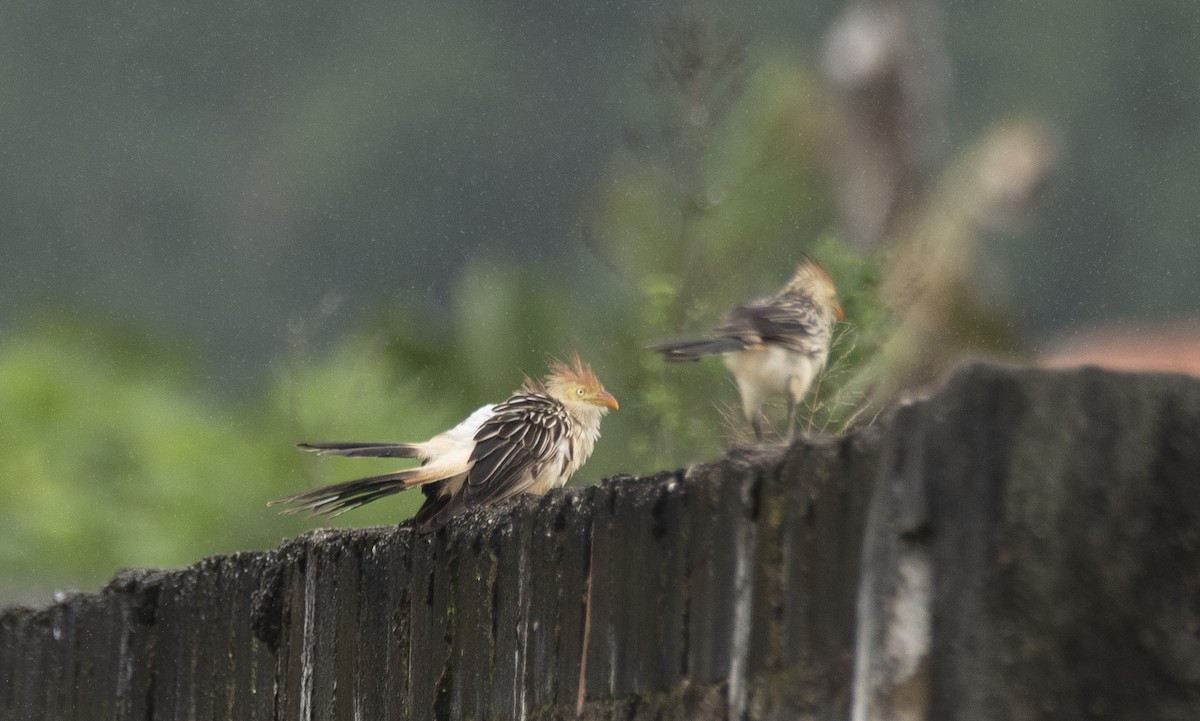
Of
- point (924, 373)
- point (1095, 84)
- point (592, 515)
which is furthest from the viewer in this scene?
point (1095, 84)

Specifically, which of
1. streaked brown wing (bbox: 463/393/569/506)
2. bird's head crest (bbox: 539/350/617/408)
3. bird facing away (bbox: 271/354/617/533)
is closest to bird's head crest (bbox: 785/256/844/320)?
bird's head crest (bbox: 539/350/617/408)

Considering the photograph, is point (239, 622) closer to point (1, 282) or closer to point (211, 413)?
point (211, 413)

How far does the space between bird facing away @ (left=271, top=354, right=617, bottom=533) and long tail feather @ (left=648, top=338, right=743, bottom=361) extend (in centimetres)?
35

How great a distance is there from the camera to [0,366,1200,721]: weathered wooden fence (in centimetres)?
232

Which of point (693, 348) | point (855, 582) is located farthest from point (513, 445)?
point (855, 582)

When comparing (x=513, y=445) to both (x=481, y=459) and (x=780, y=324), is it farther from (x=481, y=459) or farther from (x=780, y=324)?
(x=780, y=324)

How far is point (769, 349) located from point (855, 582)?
13.3 feet

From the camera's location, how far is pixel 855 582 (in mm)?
2605

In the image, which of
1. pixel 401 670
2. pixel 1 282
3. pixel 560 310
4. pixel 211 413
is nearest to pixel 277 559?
pixel 401 670

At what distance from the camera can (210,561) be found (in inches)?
208

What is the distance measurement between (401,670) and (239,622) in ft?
2.94

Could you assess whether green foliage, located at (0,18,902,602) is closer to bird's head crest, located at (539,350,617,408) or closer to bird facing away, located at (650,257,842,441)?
bird facing away, located at (650,257,842,441)

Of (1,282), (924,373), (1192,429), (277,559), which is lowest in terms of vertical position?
(1192,429)

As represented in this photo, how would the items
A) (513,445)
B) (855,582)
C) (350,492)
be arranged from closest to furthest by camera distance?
(855,582), (350,492), (513,445)
